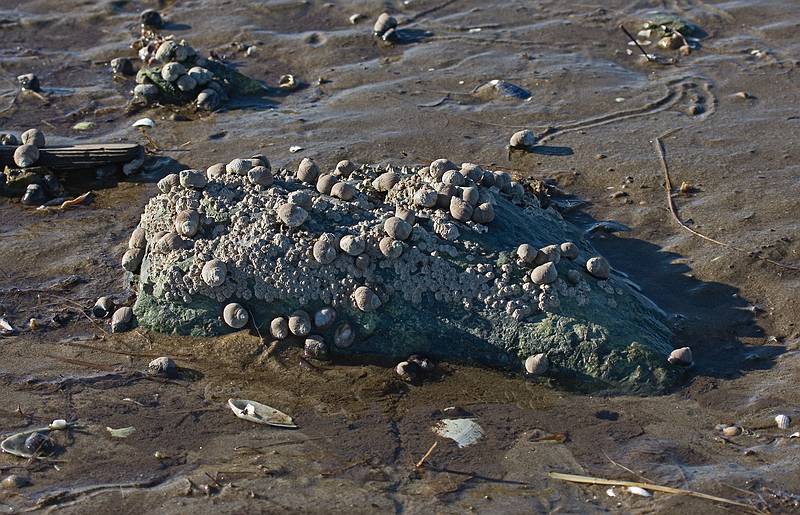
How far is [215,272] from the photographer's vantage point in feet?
15.0

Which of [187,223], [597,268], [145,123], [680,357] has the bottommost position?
[680,357]

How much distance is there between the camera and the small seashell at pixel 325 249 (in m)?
4.50

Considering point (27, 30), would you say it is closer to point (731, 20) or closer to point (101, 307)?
point (101, 307)

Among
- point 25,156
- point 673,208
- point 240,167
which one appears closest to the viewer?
point 240,167

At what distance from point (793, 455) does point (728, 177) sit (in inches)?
99.6

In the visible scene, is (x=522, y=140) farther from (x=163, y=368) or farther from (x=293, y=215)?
(x=163, y=368)

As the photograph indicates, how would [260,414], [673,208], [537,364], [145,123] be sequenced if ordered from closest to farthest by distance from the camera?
[260,414]
[537,364]
[673,208]
[145,123]

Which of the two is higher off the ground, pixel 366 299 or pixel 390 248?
pixel 390 248

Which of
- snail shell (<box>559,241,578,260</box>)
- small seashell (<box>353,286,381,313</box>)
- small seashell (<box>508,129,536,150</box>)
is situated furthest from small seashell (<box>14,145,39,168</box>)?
snail shell (<box>559,241,578,260</box>)

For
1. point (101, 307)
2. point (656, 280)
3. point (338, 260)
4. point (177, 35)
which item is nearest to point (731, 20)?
point (656, 280)

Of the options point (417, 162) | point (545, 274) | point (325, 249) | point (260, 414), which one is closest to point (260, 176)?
point (325, 249)

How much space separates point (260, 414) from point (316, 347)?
1.41 ft

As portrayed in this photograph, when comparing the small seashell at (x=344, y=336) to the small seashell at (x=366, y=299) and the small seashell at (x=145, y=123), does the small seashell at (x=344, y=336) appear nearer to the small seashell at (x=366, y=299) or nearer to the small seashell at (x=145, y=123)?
the small seashell at (x=366, y=299)

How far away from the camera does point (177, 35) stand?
8.59m
